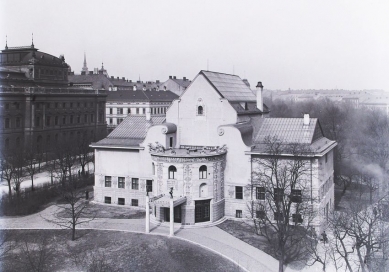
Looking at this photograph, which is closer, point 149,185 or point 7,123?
point 149,185

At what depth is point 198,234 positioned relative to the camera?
39.8 meters

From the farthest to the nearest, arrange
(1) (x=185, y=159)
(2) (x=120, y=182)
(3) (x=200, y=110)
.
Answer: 1. (2) (x=120, y=182)
2. (3) (x=200, y=110)
3. (1) (x=185, y=159)

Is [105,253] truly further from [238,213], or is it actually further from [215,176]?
[238,213]

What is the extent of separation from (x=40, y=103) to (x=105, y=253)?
180ft

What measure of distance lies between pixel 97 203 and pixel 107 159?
549cm

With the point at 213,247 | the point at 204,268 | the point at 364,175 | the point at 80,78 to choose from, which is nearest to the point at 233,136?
the point at 213,247

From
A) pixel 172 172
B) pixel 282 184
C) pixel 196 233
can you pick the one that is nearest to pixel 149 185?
pixel 172 172

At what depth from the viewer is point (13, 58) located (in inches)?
3634

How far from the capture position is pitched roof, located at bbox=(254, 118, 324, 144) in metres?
44.6

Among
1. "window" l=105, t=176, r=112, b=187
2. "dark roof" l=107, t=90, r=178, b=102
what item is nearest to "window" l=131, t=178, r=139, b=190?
"window" l=105, t=176, r=112, b=187

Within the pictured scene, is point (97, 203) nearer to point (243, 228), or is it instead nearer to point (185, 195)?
point (185, 195)

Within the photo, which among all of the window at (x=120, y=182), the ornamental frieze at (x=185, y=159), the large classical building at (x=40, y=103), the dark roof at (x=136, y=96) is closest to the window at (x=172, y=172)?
the ornamental frieze at (x=185, y=159)

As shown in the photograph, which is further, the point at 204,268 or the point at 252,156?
the point at 252,156

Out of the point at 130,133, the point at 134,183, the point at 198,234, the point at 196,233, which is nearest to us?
the point at 198,234
